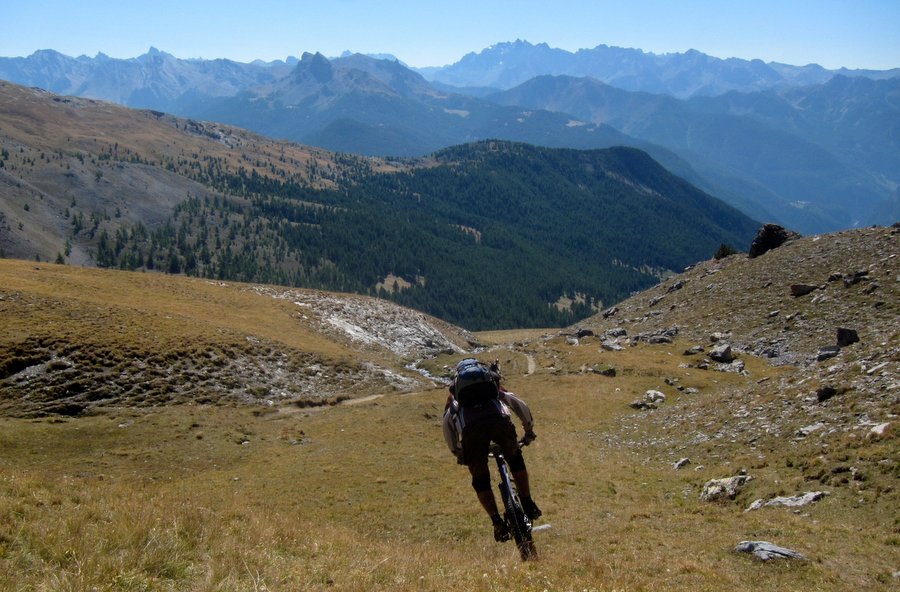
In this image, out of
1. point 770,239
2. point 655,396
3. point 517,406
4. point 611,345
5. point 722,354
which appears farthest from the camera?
point 770,239

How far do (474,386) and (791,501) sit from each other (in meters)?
12.1

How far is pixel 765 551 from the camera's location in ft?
39.9

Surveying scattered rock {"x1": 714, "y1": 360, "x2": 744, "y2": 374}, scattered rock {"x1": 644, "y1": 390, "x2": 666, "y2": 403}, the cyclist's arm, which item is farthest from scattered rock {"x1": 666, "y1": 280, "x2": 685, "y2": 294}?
the cyclist's arm

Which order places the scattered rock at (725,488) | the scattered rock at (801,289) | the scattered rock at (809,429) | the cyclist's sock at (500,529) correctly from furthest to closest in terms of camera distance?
the scattered rock at (801,289)
the scattered rock at (809,429)
the scattered rock at (725,488)
the cyclist's sock at (500,529)

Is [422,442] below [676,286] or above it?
below

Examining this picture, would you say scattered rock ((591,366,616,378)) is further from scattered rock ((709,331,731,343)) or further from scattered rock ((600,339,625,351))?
scattered rock ((709,331,731,343))

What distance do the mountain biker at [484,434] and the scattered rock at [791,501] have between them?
9955 millimetres

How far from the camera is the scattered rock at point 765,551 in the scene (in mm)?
11938

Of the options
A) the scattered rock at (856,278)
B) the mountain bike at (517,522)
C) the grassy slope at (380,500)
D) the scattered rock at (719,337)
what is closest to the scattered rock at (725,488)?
Result: the grassy slope at (380,500)

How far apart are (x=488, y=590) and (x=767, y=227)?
276ft

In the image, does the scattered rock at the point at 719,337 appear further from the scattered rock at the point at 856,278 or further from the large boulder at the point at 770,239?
the large boulder at the point at 770,239

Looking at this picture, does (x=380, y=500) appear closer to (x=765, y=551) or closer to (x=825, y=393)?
(x=765, y=551)

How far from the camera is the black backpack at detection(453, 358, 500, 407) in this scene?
10977 mm

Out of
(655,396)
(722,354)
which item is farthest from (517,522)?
(722,354)
